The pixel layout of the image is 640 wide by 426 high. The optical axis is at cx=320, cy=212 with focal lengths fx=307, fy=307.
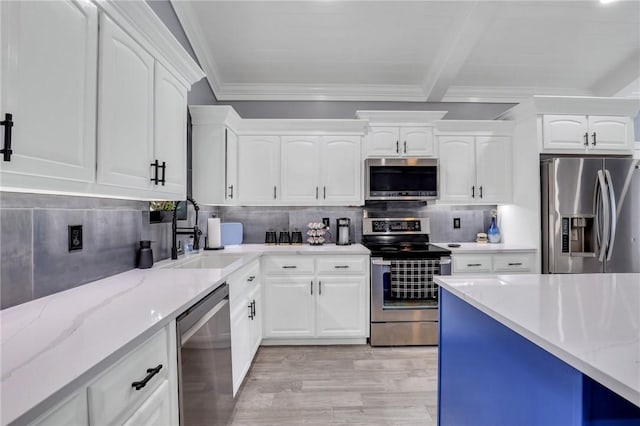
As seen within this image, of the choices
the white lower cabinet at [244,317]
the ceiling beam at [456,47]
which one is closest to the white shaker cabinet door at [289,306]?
the white lower cabinet at [244,317]

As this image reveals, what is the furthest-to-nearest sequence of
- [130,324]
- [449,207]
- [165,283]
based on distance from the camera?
[449,207] < [165,283] < [130,324]

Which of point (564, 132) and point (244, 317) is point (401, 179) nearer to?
point (564, 132)

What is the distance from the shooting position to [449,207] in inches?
141

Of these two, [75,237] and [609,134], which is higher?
[609,134]

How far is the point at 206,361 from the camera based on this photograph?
1.41m

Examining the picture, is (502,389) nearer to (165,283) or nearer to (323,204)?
(165,283)

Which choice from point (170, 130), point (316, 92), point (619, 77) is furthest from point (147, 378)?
point (619, 77)

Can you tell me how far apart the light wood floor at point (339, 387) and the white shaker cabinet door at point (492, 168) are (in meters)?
1.72

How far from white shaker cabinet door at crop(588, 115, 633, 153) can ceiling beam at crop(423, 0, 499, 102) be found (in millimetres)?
1425

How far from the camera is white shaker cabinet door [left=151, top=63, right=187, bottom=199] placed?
164cm

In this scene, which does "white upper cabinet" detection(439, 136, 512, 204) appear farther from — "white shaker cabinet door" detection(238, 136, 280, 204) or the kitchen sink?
the kitchen sink

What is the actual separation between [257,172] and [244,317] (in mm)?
1529

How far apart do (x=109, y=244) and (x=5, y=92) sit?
101 centimetres

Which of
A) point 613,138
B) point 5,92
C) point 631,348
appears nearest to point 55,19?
point 5,92
